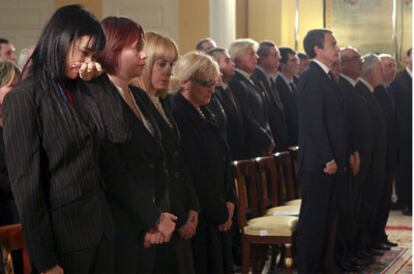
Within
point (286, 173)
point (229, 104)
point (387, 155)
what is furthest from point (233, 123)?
point (387, 155)

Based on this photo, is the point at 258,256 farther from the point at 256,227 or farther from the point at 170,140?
the point at 170,140

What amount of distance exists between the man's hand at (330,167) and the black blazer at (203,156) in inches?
56.3

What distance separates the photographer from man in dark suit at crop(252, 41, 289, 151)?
8.02 metres

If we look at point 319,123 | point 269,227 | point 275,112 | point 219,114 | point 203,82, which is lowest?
point 269,227

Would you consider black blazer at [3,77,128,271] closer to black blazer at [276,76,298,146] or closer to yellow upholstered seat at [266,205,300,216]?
yellow upholstered seat at [266,205,300,216]

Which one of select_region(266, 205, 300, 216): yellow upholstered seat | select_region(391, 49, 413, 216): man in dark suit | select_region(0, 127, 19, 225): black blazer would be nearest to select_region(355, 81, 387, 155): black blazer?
select_region(266, 205, 300, 216): yellow upholstered seat

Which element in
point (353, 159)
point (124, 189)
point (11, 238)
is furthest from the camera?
point (353, 159)

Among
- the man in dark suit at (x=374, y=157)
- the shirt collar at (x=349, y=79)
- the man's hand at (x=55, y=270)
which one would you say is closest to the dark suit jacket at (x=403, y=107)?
the man in dark suit at (x=374, y=157)

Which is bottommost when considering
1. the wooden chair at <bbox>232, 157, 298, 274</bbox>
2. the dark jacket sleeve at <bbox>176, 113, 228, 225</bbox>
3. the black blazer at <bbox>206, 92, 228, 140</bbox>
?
the wooden chair at <bbox>232, 157, 298, 274</bbox>

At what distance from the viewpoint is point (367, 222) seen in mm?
7270

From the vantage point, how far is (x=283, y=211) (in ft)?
19.8

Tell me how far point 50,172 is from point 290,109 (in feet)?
19.1

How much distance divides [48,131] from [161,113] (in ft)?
3.97

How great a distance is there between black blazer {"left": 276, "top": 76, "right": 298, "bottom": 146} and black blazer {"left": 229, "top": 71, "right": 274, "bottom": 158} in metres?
0.87
